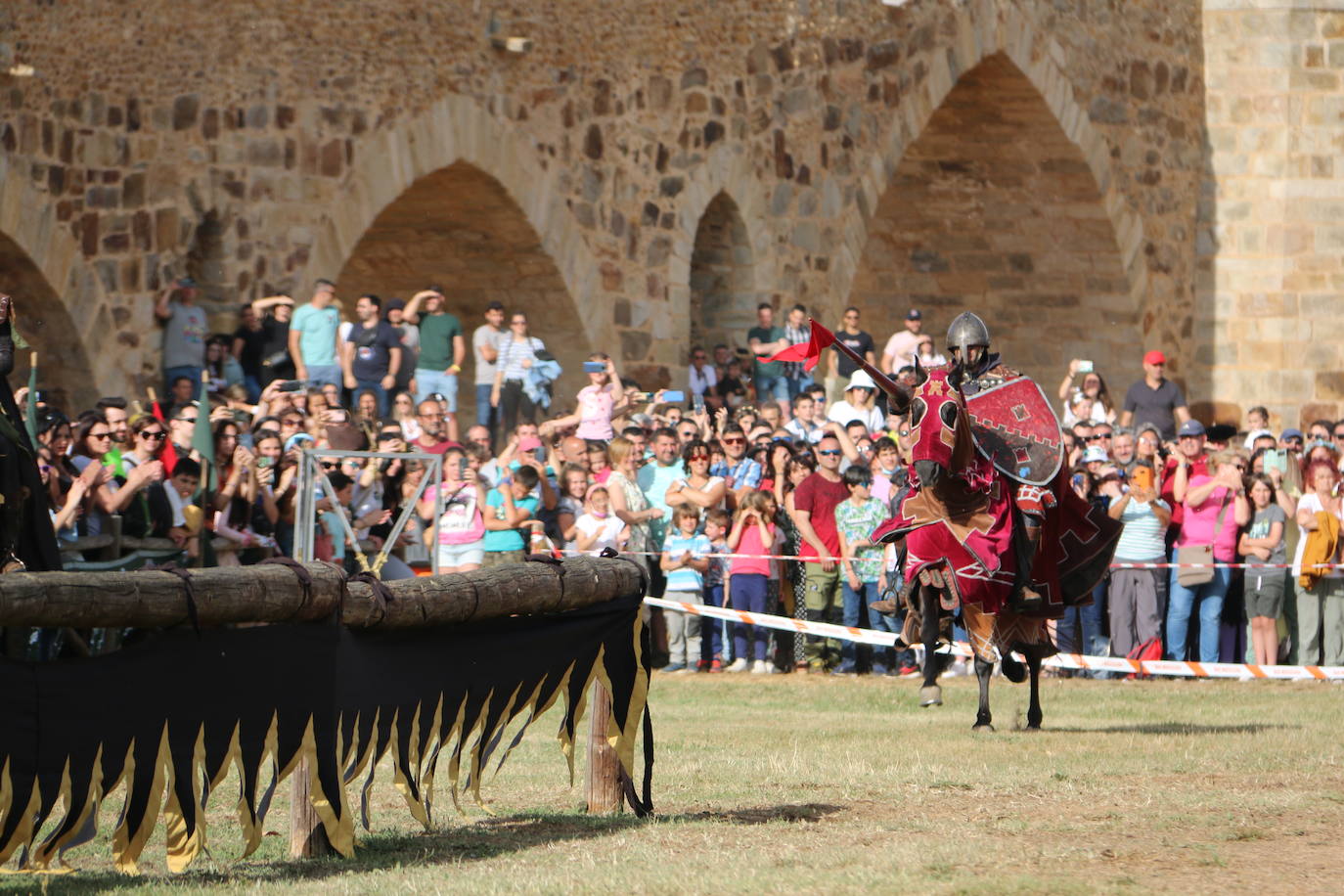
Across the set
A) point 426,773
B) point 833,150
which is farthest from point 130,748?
point 833,150

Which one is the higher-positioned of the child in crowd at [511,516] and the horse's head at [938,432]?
the horse's head at [938,432]

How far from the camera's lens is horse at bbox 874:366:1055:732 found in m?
9.60

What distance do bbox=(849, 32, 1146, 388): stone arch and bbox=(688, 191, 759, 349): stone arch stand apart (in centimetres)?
389

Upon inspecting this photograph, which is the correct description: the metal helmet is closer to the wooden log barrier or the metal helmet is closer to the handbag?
the wooden log barrier

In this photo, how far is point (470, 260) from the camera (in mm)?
19375

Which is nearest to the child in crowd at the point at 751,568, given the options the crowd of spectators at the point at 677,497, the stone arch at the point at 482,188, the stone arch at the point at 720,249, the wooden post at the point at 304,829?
the crowd of spectators at the point at 677,497

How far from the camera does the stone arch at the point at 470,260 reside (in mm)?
18516

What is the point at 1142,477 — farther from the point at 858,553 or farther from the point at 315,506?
the point at 315,506

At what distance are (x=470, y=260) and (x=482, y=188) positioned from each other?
123 cm

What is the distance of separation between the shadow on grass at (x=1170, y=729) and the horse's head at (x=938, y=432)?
1.53 meters

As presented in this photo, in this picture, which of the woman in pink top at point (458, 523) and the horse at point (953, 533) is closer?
the horse at point (953, 533)

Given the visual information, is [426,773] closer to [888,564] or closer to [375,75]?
[888,564]

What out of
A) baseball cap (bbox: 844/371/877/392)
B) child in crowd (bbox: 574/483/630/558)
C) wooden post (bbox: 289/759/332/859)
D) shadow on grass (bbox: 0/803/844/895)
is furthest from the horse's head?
baseball cap (bbox: 844/371/877/392)

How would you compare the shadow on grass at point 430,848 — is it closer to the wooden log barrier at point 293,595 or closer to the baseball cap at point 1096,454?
the wooden log barrier at point 293,595
